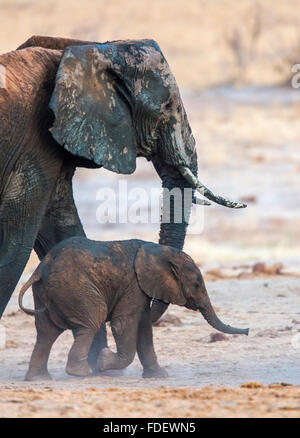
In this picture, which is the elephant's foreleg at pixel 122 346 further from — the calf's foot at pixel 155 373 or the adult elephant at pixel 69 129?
the adult elephant at pixel 69 129

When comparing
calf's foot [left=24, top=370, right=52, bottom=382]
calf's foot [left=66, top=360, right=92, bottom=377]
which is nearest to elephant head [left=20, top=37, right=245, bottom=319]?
calf's foot [left=66, top=360, right=92, bottom=377]

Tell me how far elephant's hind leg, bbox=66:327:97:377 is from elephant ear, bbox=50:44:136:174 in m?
0.89

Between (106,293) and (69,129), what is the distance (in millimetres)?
915

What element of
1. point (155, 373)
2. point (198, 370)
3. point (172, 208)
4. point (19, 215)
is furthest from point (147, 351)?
point (19, 215)

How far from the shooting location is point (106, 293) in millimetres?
6492

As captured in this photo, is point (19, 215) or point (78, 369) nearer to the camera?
point (19, 215)

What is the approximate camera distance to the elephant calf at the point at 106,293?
20.9 ft

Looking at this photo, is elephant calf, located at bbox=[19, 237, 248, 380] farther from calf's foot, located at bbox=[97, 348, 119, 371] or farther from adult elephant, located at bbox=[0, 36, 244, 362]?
adult elephant, located at bbox=[0, 36, 244, 362]

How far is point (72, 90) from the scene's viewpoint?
249 inches

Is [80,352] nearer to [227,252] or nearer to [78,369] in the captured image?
[78,369]

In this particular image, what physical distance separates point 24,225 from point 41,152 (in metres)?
0.40

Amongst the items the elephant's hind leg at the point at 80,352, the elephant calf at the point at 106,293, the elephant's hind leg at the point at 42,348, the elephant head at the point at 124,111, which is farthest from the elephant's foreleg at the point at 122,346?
the elephant head at the point at 124,111

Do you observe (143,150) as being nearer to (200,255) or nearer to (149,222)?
(200,255)

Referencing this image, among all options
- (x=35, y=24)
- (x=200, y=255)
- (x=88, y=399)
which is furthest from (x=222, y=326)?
(x=35, y=24)
